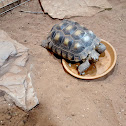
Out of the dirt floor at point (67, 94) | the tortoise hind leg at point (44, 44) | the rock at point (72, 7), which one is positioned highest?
the rock at point (72, 7)

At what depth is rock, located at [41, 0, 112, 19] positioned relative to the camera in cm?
467

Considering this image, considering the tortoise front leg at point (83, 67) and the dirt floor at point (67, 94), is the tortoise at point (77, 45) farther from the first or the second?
the dirt floor at point (67, 94)

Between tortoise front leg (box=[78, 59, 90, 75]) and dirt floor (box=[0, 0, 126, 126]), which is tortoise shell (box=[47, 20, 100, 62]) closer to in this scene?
tortoise front leg (box=[78, 59, 90, 75])

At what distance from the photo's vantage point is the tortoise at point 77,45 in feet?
10.3

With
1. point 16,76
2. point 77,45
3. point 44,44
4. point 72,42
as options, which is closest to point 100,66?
point 77,45

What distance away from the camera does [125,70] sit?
3355mm

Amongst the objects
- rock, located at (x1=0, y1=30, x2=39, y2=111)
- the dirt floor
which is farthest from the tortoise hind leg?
rock, located at (x1=0, y1=30, x2=39, y2=111)

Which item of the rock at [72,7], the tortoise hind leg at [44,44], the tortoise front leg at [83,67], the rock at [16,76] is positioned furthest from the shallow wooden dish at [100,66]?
the rock at [72,7]

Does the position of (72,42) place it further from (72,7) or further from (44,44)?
(72,7)

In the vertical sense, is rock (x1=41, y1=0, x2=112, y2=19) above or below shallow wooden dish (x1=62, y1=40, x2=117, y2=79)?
above

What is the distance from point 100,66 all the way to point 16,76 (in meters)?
1.83

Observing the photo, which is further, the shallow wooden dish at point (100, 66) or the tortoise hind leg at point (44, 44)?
the tortoise hind leg at point (44, 44)

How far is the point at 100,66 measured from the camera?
11.0 ft

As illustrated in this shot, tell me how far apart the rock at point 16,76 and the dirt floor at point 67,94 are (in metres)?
0.18
